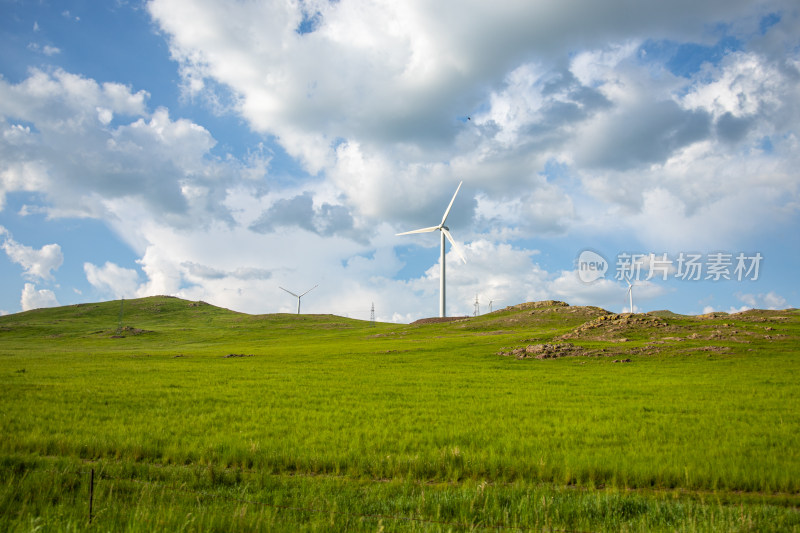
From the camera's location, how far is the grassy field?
7902 millimetres

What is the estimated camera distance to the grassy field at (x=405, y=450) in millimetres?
7902

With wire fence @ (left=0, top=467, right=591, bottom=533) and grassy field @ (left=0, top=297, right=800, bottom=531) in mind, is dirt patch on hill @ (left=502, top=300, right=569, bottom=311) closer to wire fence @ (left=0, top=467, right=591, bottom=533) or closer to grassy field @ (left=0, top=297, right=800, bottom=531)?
grassy field @ (left=0, top=297, right=800, bottom=531)

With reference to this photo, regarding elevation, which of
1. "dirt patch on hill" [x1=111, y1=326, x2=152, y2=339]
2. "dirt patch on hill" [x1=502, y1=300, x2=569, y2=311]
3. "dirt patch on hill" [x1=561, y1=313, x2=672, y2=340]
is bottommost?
"dirt patch on hill" [x1=111, y1=326, x2=152, y2=339]

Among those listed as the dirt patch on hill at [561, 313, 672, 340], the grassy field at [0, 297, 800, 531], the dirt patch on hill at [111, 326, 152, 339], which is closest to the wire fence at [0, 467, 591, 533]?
the grassy field at [0, 297, 800, 531]

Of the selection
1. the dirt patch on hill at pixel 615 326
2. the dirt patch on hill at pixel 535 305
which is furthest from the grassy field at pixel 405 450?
the dirt patch on hill at pixel 535 305

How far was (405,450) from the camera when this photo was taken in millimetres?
13531

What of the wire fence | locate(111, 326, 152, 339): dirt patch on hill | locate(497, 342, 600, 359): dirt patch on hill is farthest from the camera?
locate(111, 326, 152, 339): dirt patch on hill

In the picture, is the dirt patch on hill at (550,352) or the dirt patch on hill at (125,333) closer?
the dirt patch on hill at (550,352)

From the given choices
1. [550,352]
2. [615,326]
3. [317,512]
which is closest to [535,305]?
[615,326]

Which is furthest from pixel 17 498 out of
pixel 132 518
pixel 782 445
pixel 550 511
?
pixel 782 445

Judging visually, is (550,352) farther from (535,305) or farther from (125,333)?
(125,333)

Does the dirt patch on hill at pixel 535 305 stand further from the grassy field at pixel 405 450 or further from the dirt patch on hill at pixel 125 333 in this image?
the dirt patch on hill at pixel 125 333

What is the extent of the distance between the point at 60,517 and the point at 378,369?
36661 mm

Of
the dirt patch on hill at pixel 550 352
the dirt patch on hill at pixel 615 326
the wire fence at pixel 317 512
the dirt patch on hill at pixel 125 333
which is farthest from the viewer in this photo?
the dirt patch on hill at pixel 125 333
